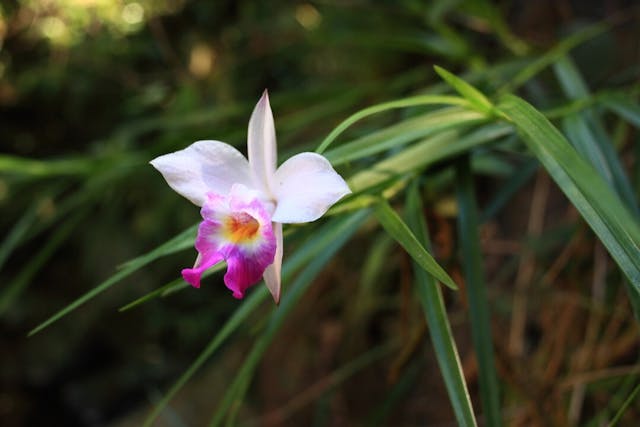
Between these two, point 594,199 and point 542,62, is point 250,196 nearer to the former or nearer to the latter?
point 594,199

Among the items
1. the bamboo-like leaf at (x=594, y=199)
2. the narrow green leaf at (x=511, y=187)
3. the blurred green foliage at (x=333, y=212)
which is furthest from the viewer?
the narrow green leaf at (x=511, y=187)

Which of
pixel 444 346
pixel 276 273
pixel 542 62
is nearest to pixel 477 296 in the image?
pixel 444 346

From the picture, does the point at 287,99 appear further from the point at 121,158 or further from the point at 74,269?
the point at 74,269

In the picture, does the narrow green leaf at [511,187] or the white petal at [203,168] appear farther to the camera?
the narrow green leaf at [511,187]

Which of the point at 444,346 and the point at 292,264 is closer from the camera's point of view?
the point at 444,346

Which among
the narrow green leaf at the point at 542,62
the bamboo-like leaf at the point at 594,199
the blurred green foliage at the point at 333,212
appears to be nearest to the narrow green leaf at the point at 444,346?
the blurred green foliage at the point at 333,212

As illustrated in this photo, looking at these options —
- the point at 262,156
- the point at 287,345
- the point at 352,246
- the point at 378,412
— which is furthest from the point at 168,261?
the point at 262,156

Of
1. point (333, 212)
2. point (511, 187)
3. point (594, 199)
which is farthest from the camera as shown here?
point (511, 187)

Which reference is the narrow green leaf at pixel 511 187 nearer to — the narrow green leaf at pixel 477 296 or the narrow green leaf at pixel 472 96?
the narrow green leaf at pixel 477 296
